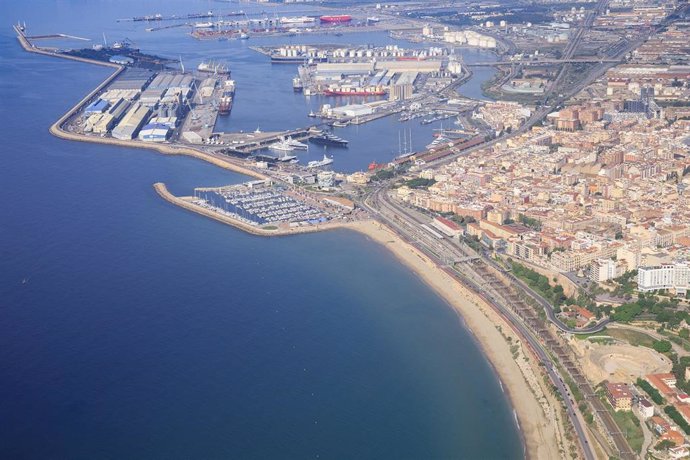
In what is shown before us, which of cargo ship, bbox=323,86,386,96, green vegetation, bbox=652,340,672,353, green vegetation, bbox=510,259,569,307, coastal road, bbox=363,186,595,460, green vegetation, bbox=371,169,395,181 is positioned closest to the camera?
coastal road, bbox=363,186,595,460

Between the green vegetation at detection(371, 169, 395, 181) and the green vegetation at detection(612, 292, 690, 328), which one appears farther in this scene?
the green vegetation at detection(371, 169, 395, 181)

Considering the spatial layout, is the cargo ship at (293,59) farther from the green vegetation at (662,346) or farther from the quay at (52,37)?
the green vegetation at (662,346)

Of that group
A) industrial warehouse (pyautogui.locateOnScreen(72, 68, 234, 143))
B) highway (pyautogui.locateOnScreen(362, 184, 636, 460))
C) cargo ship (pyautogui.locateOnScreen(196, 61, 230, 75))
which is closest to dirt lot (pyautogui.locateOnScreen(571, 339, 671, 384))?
highway (pyautogui.locateOnScreen(362, 184, 636, 460))

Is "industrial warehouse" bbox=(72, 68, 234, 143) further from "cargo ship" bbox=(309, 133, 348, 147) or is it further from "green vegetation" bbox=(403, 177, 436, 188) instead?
"green vegetation" bbox=(403, 177, 436, 188)

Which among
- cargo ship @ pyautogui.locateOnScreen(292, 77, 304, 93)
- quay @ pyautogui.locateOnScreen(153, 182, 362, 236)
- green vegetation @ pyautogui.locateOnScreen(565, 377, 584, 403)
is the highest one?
green vegetation @ pyautogui.locateOnScreen(565, 377, 584, 403)

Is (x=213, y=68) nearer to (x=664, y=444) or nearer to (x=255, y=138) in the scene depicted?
(x=255, y=138)

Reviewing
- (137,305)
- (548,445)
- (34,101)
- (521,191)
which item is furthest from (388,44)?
(548,445)

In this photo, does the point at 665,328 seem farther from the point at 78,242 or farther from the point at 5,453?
the point at 78,242

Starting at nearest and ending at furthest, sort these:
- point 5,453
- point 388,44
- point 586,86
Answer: point 5,453 → point 586,86 → point 388,44
